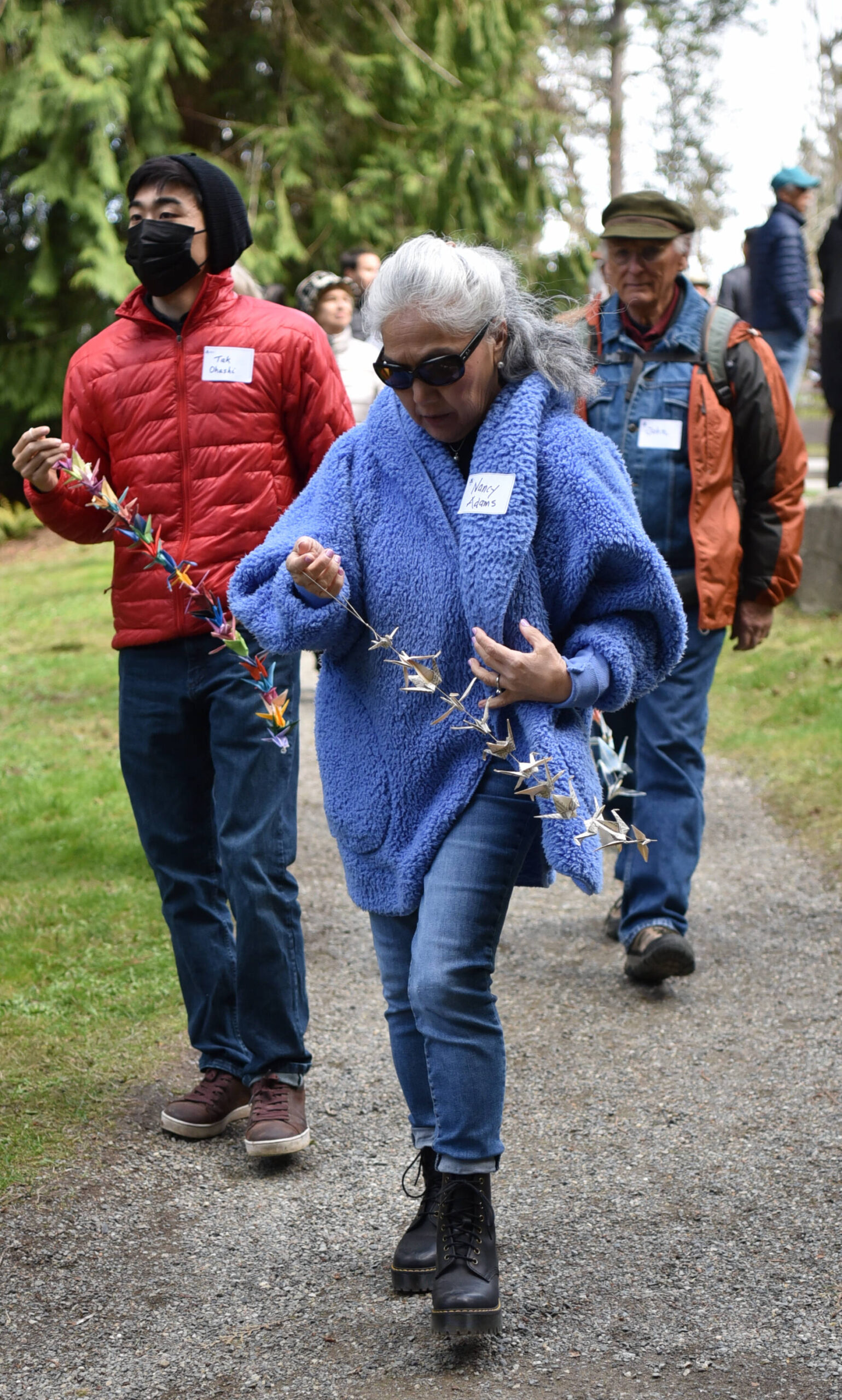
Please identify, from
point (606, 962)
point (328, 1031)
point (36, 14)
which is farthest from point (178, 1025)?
point (36, 14)

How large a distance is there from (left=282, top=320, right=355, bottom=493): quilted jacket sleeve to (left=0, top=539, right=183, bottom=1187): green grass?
184 centimetres

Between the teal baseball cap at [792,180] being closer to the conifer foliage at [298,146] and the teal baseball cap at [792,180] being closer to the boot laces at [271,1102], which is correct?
the conifer foliage at [298,146]

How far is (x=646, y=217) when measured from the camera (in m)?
4.91

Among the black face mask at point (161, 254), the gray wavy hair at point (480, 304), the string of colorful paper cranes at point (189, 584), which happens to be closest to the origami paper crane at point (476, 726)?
the string of colorful paper cranes at point (189, 584)

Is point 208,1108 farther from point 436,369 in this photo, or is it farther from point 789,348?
point 789,348

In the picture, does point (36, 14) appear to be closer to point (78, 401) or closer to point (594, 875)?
point (78, 401)

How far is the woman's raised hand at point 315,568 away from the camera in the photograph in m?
2.79

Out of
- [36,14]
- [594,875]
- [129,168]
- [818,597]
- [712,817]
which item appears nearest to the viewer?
[594,875]

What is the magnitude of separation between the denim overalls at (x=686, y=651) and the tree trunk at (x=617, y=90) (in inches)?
1037

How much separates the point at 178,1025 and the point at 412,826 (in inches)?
81.9

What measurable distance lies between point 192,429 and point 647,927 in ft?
7.45

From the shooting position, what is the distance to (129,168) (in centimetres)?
1419

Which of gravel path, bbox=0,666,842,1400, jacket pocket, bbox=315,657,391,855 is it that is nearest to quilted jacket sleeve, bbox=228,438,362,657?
jacket pocket, bbox=315,657,391,855

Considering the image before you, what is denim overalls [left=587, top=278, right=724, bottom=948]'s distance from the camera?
494cm
